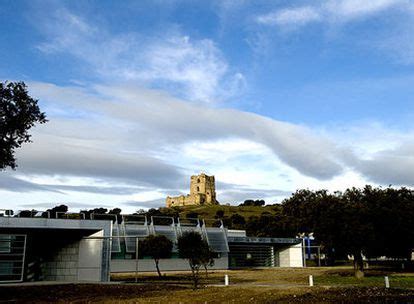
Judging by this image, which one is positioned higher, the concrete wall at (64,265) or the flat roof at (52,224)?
the flat roof at (52,224)

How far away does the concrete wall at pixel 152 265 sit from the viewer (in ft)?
212

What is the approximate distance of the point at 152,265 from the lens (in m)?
68.9

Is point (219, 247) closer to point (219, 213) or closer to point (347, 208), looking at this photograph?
point (347, 208)

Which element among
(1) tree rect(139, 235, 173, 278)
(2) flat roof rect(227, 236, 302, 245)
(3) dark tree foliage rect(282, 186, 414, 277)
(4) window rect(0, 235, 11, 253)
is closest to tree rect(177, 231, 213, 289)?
(3) dark tree foliage rect(282, 186, 414, 277)

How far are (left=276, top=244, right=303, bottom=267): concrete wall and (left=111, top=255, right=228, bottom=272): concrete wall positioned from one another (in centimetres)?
1943

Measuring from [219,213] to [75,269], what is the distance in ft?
415

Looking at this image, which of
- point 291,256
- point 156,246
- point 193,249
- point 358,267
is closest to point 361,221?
point 358,267

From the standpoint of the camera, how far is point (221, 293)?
94.0ft

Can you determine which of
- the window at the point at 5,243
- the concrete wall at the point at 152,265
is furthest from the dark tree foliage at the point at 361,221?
the window at the point at 5,243

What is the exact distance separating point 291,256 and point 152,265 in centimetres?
3450

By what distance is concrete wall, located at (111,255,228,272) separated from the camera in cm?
6462

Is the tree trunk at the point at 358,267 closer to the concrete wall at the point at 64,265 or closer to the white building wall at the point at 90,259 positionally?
the white building wall at the point at 90,259

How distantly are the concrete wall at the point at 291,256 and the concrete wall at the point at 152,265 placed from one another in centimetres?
1943

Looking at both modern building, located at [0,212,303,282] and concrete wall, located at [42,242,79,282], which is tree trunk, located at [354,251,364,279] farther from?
concrete wall, located at [42,242,79,282]
